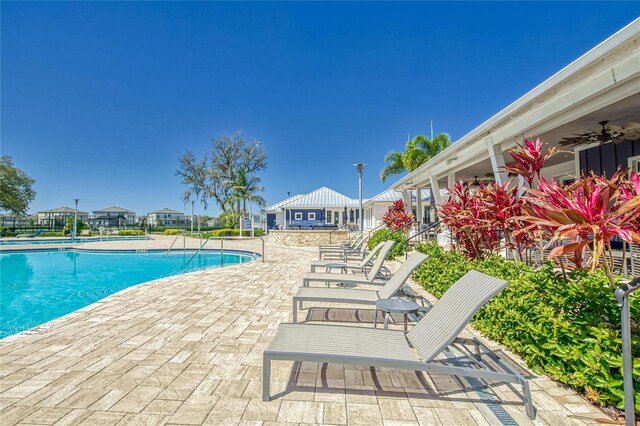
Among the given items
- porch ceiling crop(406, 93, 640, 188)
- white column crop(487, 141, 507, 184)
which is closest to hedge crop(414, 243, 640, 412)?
porch ceiling crop(406, 93, 640, 188)

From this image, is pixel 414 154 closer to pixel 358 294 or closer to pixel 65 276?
pixel 358 294

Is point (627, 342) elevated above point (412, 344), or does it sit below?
above

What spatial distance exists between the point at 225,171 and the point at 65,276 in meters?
22.0

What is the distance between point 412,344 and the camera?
2.80 metres

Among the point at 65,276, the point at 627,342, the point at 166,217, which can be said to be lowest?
the point at 65,276

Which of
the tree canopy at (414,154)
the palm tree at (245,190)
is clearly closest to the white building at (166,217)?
the palm tree at (245,190)

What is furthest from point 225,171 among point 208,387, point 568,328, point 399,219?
point 568,328

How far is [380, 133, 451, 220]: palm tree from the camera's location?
76.0 feet

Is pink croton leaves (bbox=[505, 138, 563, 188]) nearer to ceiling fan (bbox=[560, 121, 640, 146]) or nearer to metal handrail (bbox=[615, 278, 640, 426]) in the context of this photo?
metal handrail (bbox=[615, 278, 640, 426])

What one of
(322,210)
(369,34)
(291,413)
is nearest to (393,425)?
(291,413)

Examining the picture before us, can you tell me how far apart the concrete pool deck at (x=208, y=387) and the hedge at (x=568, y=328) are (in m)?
0.17

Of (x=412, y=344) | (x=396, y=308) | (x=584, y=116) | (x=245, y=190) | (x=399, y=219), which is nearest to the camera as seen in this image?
(x=412, y=344)

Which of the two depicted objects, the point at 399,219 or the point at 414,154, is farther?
the point at 414,154

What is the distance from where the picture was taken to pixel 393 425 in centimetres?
215
